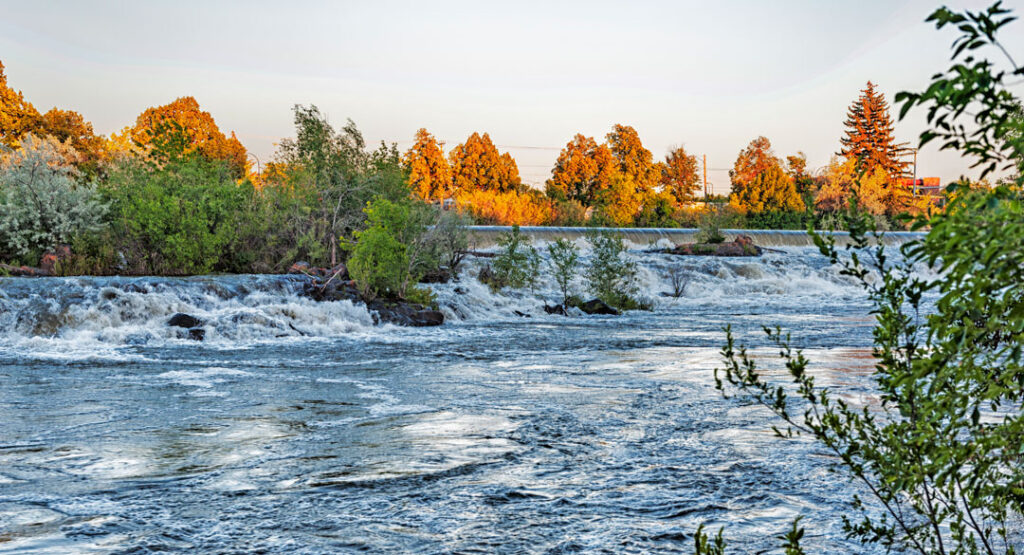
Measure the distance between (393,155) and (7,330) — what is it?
32.2 feet

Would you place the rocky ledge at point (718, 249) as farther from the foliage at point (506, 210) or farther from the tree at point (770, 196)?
the tree at point (770, 196)

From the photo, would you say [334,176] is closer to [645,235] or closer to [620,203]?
[645,235]

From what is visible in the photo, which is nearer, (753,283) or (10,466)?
(10,466)

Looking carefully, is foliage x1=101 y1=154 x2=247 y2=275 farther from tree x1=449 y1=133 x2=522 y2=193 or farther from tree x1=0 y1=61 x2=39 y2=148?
tree x1=449 y1=133 x2=522 y2=193

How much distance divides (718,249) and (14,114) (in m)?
36.1

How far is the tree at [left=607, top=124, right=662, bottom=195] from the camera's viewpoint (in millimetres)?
61500

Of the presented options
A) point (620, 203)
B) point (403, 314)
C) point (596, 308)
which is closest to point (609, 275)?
point (596, 308)

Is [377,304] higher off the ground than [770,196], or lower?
lower

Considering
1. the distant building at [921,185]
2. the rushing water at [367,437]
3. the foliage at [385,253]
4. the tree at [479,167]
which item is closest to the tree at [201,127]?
the tree at [479,167]

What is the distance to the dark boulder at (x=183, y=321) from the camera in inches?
523

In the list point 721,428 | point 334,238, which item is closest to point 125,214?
point 334,238

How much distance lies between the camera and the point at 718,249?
3014 cm

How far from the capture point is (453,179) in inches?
2238

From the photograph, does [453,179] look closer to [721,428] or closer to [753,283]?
[753,283]
